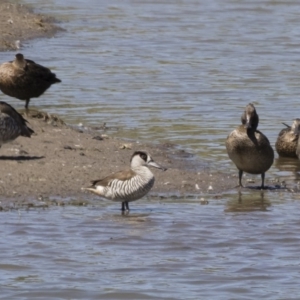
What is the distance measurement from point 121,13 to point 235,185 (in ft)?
65.2

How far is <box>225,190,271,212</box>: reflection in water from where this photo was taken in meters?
12.3

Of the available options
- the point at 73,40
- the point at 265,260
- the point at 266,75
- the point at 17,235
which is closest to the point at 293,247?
the point at 265,260

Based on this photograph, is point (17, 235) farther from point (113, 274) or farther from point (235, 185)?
point (235, 185)

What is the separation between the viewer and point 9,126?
13188 millimetres

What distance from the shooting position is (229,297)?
905cm

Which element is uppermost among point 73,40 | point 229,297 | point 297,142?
point 73,40

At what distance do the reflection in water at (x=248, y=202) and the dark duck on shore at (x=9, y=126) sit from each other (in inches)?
102

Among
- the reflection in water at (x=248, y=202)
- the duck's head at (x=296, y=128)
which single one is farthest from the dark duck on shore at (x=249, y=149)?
the duck's head at (x=296, y=128)

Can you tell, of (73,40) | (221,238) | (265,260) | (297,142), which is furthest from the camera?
(73,40)

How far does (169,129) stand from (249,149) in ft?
12.8

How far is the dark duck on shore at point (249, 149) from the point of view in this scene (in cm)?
1328

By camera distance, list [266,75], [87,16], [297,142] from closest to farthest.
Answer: [297,142], [266,75], [87,16]

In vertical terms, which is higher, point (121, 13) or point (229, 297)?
point (121, 13)

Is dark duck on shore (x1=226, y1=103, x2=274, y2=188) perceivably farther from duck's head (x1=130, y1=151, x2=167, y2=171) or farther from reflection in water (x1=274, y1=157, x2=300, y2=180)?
duck's head (x1=130, y1=151, x2=167, y2=171)
